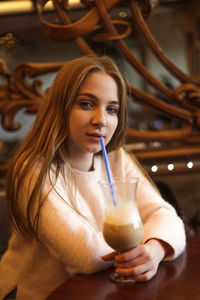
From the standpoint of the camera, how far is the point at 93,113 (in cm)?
113

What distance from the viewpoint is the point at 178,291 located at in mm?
779

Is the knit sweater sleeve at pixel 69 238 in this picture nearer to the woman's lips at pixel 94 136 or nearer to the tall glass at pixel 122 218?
the tall glass at pixel 122 218

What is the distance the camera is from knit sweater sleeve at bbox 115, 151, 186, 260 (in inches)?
39.4

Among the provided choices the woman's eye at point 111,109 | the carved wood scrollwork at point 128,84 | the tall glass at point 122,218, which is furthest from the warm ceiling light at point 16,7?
the tall glass at point 122,218

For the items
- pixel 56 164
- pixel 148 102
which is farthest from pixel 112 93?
pixel 148 102

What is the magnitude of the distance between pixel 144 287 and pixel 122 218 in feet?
0.54

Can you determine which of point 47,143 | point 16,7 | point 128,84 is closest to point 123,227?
point 47,143

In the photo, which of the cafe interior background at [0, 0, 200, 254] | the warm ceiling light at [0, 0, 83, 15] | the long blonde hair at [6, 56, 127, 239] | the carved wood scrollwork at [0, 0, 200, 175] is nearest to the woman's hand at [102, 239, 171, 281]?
the long blonde hair at [6, 56, 127, 239]

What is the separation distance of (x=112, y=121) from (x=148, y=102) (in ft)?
2.05

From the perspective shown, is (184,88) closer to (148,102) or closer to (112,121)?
(148,102)

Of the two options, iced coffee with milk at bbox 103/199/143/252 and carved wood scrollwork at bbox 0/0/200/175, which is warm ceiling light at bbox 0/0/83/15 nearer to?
carved wood scrollwork at bbox 0/0/200/175

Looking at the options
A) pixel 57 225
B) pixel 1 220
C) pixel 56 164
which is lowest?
pixel 1 220

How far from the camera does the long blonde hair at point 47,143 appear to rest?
3.62 feet

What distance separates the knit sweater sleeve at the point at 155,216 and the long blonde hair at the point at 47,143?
0.98 feet
